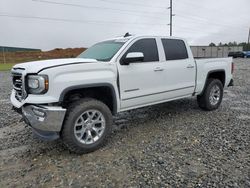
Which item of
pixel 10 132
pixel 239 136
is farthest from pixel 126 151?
pixel 10 132

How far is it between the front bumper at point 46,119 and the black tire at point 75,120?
0.43 feet

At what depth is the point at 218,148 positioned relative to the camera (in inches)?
157

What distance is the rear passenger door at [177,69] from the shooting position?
5.12 metres

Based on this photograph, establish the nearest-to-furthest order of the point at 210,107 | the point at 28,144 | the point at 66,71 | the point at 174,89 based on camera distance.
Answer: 1. the point at 66,71
2. the point at 28,144
3. the point at 174,89
4. the point at 210,107

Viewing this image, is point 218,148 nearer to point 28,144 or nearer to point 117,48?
point 117,48

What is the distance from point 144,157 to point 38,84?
1.99m

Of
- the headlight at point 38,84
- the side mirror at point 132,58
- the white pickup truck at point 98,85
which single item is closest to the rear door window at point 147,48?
the white pickup truck at point 98,85

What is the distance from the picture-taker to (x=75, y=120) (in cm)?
368

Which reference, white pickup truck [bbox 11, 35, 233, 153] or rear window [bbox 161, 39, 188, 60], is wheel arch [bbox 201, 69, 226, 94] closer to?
white pickup truck [bbox 11, 35, 233, 153]

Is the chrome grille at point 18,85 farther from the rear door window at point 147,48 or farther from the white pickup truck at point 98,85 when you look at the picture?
the rear door window at point 147,48

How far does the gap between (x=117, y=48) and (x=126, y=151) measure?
1.96 m

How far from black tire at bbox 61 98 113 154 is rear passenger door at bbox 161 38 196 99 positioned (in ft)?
5.70

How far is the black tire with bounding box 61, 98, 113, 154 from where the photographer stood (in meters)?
3.64

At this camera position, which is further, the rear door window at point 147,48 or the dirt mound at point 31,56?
the dirt mound at point 31,56
